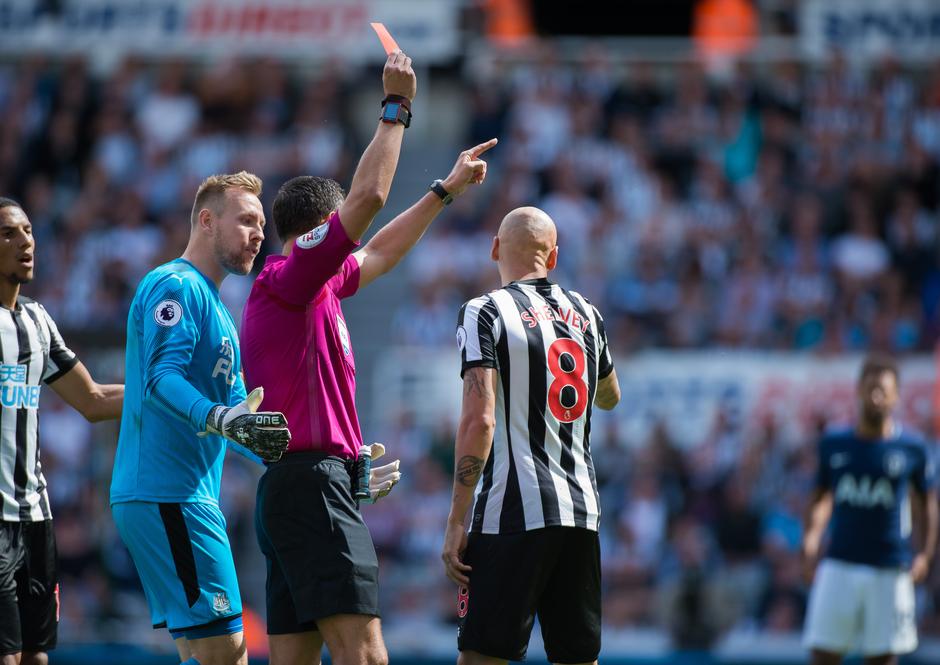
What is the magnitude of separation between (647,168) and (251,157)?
5.00 meters

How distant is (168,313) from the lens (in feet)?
17.4

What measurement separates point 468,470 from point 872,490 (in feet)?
15.8

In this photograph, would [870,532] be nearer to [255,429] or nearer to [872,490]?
[872,490]

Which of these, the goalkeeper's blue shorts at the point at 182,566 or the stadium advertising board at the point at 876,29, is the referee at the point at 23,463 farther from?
the stadium advertising board at the point at 876,29

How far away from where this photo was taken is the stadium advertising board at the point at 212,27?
17359 millimetres

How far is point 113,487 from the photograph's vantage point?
5473 millimetres

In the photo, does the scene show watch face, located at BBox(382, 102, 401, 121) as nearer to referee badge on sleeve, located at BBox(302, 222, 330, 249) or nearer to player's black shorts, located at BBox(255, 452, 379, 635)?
referee badge on sleeve, located at BBox(302, 222, 330, 249)

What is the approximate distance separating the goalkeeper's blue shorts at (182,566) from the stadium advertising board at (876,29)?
526 inches

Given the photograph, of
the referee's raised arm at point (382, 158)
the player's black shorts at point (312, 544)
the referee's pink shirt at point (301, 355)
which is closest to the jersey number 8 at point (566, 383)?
the referee's pink shirt at point (301, 355)

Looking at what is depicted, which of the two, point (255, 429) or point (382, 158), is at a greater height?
point (382, 158)

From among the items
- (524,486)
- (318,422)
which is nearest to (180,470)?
(318,422)

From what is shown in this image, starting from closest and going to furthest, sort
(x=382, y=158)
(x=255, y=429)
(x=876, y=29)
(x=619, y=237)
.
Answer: (x=255, y=429) < (x=382, y=158) < (x=619, y=237) < (x=876, y=29)

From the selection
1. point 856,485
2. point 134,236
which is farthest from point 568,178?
point 856,485

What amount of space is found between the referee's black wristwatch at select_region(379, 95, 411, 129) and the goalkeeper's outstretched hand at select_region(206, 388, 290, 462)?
4.03 feet
